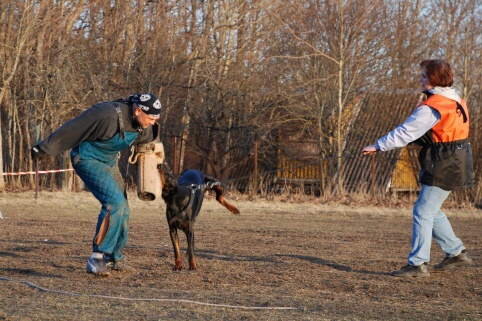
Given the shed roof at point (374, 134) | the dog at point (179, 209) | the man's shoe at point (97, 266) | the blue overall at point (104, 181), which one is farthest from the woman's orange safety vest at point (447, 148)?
the shed roof at point (374, 134)

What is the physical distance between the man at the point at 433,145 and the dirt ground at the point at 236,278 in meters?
0.43

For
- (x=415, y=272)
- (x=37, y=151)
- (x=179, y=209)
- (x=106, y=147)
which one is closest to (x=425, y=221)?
(x=415, y=272)

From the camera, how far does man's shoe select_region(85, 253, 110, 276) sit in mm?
6871

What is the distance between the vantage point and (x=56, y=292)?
19.8 ft

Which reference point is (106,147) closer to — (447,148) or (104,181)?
(104,181)

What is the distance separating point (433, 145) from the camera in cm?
724

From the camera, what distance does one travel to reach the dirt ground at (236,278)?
214 inches

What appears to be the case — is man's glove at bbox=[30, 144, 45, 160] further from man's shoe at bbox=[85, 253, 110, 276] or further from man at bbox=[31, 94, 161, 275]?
man's shoe at bbox=[85, 253, 110, 276]

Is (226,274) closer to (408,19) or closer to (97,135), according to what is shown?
(97,135)

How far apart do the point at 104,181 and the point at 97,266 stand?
766 mm

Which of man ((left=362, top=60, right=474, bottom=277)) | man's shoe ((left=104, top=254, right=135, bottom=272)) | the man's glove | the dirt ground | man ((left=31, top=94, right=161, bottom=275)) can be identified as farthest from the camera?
man's shoe ((left=104, top=254, right=135, bottom=272))

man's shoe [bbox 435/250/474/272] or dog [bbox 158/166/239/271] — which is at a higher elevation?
dog [bbox 158/166/239/271]

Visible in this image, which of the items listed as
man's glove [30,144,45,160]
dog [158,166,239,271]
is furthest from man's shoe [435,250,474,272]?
man's glove [30,144,45,160]

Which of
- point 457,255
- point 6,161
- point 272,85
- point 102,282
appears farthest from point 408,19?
point 102,282
